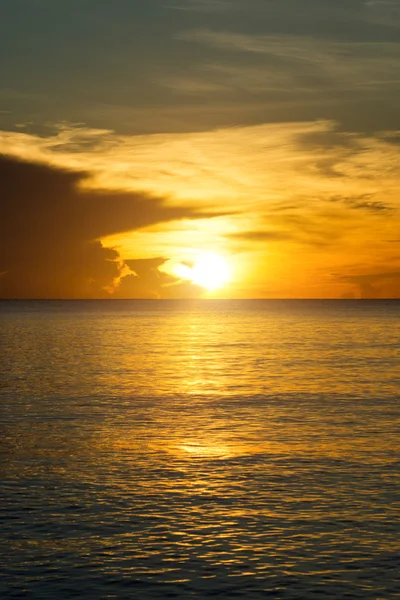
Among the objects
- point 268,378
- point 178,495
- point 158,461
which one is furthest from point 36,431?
point 268,378

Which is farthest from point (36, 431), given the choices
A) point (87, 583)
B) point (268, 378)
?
point (268, 378)

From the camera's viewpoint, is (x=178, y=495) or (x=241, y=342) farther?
(x=241, y=342)

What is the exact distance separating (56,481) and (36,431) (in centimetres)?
1233

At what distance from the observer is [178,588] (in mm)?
21031

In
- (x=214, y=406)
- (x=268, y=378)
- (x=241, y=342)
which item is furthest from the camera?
(x=241, y=342)

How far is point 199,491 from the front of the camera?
3062cm

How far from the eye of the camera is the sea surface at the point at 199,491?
21.9m

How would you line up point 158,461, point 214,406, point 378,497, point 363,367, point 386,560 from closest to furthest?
point 386,560 → point 378,497 → point 158,461 → point 214,406 → point 363,367

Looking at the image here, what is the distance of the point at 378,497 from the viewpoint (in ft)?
97.0

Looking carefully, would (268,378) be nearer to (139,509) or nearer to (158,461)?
(158,461)

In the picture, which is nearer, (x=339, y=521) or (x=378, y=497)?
(x=339, y=521)

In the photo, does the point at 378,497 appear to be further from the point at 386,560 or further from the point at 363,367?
the point at 363,367

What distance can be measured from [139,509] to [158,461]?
26.0 feet

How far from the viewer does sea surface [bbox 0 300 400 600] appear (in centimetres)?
2191
